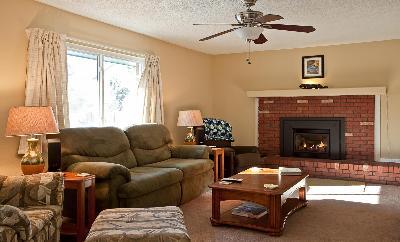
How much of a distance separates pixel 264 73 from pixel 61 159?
4.44 m

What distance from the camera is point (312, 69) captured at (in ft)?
21.6

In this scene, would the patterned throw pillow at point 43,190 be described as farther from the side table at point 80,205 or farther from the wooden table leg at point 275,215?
the wooden table leg at point 275,215

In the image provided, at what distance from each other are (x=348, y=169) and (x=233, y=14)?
3.28 m

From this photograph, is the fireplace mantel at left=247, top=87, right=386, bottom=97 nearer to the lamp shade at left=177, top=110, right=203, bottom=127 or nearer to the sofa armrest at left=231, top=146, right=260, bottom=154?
the sofa armrest at left=231, top=146, right=260, bottom=154

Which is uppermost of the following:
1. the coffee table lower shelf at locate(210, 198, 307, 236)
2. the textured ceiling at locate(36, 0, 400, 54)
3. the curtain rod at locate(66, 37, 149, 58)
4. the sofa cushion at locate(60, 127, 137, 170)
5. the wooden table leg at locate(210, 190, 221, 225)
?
the textured ceiling at locate(36, 0, 400, 54)

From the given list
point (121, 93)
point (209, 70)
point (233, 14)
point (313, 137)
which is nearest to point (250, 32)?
point (233, 14)

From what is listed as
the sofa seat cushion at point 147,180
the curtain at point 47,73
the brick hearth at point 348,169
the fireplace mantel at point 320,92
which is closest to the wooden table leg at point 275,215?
the sofa seat cushion at point 147,180

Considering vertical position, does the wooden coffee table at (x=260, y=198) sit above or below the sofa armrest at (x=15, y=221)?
below

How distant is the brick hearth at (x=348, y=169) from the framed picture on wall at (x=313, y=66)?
1.54 meters

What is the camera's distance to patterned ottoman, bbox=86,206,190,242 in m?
2.14

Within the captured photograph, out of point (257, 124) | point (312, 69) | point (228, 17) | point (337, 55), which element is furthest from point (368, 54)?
point (228, 17)

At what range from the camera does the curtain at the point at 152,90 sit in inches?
218

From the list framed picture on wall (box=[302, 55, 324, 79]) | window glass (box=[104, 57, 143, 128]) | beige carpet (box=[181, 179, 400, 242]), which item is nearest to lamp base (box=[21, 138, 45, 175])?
beige carpet (box=[181, 179, 400, 242])

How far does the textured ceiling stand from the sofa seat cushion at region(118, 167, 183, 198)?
1859 millimetres
